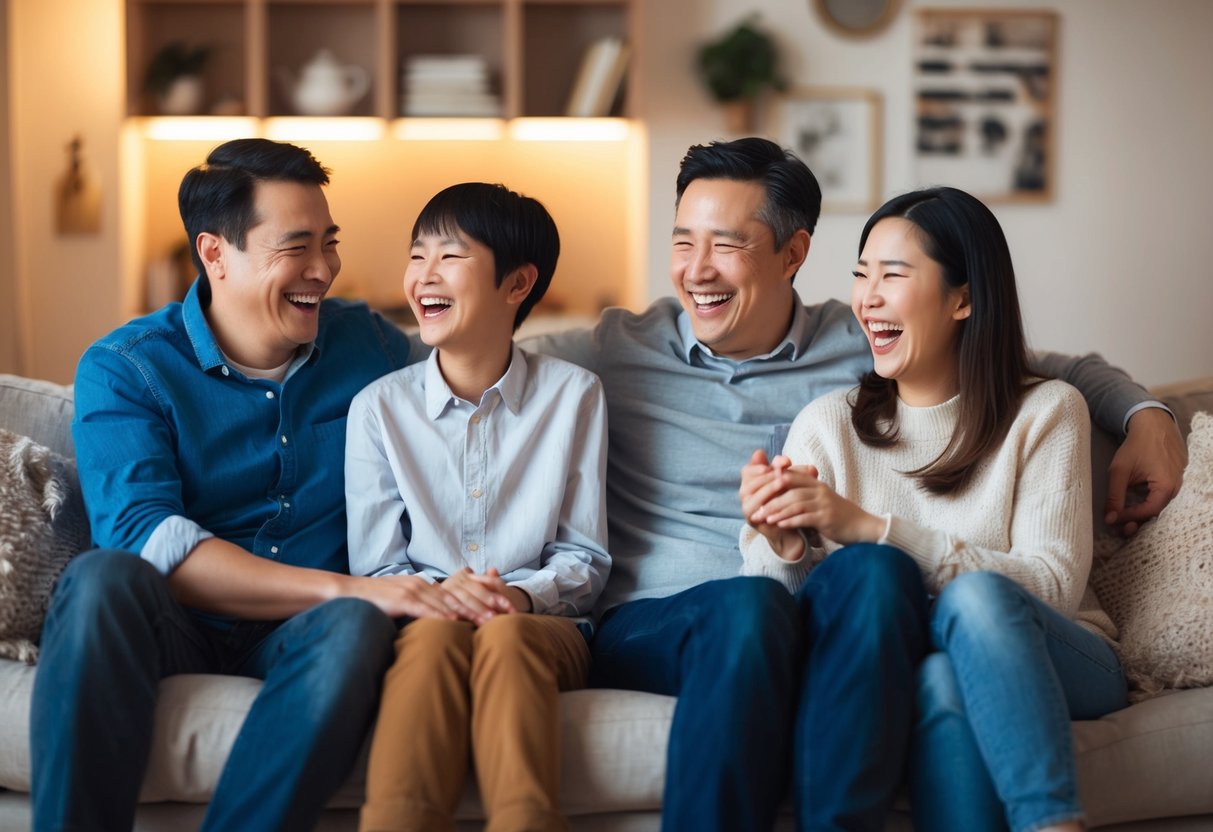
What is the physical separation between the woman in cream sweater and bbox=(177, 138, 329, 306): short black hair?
0.90 m

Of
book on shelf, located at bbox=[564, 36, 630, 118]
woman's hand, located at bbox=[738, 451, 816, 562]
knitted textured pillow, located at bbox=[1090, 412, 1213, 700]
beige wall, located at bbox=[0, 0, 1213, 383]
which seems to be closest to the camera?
woman's hand, located at bbox=[738, 451, 816, 562]

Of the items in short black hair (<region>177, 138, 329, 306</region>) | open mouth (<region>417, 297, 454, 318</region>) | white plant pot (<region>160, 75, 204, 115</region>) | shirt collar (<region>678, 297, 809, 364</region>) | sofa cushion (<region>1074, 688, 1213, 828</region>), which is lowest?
sofa cushion (<region>1074, 688, 1213, 828</region>)

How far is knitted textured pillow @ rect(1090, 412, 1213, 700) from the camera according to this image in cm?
187

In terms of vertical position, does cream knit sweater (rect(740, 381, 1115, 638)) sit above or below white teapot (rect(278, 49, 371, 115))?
below

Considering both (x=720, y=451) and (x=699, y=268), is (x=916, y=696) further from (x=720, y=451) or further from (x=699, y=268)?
(x=699, y=268)

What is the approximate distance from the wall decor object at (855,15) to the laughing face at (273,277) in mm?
2773

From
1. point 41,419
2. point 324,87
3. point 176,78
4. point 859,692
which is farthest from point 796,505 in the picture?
point 176,78

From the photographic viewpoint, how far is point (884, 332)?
1.96 m

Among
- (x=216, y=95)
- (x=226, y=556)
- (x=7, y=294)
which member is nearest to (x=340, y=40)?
(x=216, y=95)

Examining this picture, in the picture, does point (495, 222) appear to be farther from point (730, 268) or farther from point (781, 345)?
point (781, 345)

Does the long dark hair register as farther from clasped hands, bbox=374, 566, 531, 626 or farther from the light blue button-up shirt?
clasped hands, bbox=374, 566, 531, 626

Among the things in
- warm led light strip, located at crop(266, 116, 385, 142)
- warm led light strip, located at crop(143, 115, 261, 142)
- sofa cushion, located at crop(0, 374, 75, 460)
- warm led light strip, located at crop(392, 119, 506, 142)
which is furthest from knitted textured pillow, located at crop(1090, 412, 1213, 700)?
warm led light strip, located at crop(143, 115, 261, 142)

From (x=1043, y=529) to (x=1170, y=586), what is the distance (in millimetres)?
302

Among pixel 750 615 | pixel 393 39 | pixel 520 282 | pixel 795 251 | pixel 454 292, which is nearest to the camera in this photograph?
pixel 750 615
